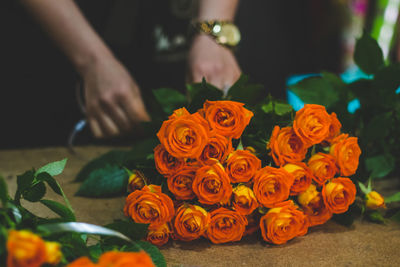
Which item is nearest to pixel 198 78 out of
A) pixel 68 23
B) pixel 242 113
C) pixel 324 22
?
pixel 68 23

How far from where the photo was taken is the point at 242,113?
389 mm

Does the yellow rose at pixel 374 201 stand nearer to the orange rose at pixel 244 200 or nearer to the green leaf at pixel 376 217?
the green leaf at pixel 376 217

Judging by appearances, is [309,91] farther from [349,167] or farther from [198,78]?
[198,78]

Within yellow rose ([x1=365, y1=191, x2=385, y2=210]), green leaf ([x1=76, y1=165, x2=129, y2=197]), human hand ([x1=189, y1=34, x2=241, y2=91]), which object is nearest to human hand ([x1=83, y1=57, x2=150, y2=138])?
human hand ([x1=189, y1=34, x2=241, y2=91])

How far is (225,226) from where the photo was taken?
1.32 feet

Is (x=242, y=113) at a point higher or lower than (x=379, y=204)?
higher

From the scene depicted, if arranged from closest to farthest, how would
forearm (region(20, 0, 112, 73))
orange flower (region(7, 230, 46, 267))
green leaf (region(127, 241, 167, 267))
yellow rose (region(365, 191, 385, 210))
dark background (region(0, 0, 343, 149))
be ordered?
orange flower (region(7, 230, 46, 267)) → green leaf (region(127, 241, 167, 267)) → yellow rose (region(365, 191, 385, 210)) → forearm (region(20, 0, 112, 73)) → dark background (region(0, 0, 343, 149))

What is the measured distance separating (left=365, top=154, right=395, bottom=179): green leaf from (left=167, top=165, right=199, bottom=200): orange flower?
0.27 m

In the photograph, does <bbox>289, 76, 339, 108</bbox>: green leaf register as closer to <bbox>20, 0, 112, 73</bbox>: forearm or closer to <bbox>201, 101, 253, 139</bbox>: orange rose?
<bbox>201, 101, 253, 139</bbox>: orange rose

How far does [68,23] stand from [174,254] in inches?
20.2

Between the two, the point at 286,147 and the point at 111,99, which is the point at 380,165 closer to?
the point at 286,147

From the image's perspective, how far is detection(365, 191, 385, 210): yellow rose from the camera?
17.4 inches

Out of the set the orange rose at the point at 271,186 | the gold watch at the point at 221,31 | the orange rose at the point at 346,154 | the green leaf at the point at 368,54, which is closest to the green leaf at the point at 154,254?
the orange rose at the point at 271,186

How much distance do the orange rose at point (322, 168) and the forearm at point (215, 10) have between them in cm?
48
